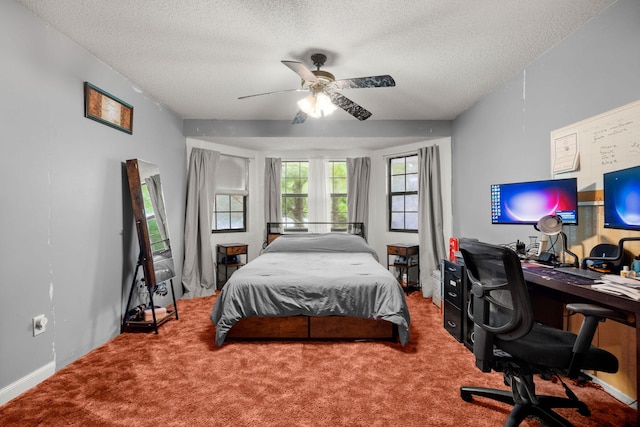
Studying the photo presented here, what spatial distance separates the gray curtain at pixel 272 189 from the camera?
16.9 ft

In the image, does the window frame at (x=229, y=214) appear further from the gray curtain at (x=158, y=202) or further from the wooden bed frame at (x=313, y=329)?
the wooden bed frame at (x=313, y=329)

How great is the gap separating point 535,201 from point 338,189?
329 centimetres

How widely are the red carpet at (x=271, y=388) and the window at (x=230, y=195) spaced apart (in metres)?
2.44

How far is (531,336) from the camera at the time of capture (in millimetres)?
1504

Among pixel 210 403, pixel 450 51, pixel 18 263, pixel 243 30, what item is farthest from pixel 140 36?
pixel 210 403

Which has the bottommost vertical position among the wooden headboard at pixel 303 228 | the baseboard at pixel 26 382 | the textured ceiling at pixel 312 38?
the baseboard at pixel 26 382

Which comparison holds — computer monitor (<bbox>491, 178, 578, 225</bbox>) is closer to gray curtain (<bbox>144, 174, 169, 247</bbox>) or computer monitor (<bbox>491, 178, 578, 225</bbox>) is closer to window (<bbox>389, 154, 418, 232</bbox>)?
window (<bbox>389, 154, 418, 232</bbox>)

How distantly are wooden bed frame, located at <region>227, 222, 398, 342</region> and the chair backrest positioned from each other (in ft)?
3.76

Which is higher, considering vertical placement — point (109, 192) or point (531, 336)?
point (109, 192)

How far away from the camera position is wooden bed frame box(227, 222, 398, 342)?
2693 mm

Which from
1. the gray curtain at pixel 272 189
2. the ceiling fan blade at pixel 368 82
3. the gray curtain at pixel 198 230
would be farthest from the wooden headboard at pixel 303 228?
the ceiling fan blade at pixel 368 82

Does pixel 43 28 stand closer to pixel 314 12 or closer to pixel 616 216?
pixel 314 12

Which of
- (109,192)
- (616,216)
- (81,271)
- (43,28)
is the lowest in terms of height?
(81,271)

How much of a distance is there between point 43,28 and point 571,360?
359 cm
